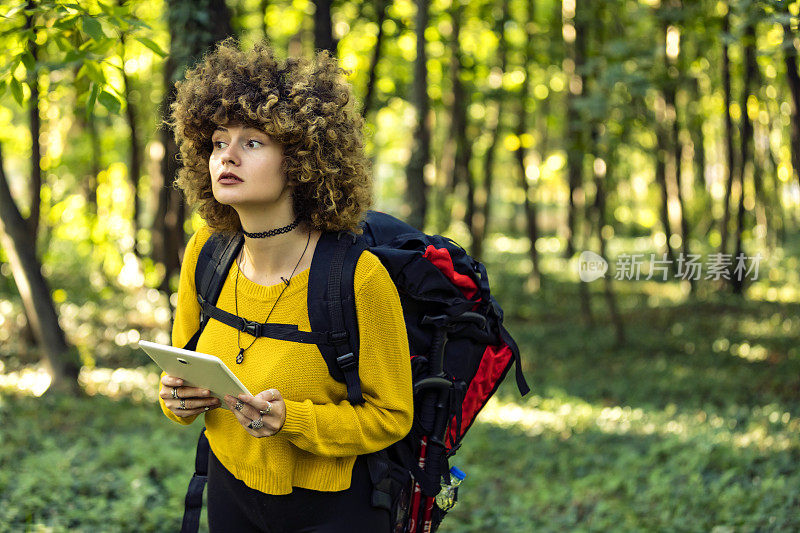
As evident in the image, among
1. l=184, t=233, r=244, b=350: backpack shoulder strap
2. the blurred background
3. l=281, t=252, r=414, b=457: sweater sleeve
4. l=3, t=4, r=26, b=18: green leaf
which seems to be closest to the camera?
l=281, t=252, r=414, b=457: sweater sleeve

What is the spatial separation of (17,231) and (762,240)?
62.1 ft

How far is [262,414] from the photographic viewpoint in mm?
2045

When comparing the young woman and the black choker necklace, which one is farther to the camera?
the black choker necklace

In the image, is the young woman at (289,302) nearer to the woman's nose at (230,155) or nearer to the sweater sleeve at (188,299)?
the woman's nose at (230,155)

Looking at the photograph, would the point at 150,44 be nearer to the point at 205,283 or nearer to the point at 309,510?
the point at 205,283

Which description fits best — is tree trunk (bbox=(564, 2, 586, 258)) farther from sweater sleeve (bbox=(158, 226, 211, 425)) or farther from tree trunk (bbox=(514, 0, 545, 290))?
sweater sleeve (bbox=(158, 226, 211, 425))

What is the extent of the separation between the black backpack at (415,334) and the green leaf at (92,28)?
1.15 metres

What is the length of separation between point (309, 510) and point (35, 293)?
22.3ft

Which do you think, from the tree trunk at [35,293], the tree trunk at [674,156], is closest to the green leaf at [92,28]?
the tree trunk at [35,293]

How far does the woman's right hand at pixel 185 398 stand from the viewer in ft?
7.24

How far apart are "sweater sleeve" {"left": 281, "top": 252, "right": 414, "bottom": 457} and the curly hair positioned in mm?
229

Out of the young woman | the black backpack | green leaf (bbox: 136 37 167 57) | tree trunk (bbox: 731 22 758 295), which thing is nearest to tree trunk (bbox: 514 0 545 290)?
tree trunk (bbox: 731 22 758 295)

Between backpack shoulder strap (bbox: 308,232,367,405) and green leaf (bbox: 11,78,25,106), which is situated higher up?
green leaf (bbox: 11,78,25,106)

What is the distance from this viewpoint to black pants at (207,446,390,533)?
228 centimetres
